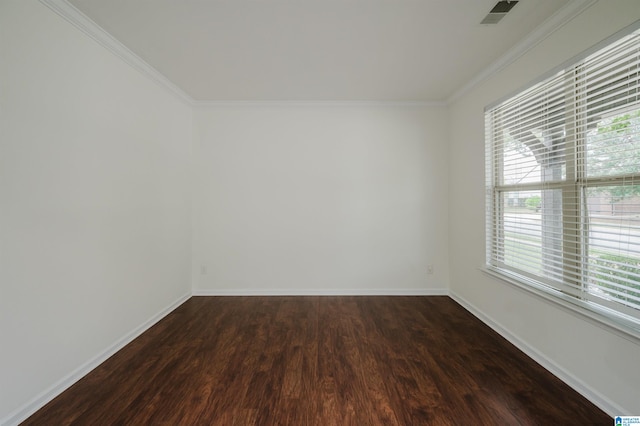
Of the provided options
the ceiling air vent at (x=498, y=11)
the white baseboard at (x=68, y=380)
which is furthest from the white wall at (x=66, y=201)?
the ceiling air vent at (x=498, y=11)

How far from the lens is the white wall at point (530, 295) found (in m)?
1.62

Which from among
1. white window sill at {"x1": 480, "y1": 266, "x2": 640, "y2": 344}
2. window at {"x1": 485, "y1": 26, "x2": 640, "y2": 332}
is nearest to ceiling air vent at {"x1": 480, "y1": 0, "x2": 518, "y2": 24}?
window at {"x1": 485, "y1": 26, "x2": 640, "y2": 332}

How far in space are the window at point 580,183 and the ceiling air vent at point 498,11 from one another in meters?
0.62

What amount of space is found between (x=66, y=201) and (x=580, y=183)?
12.3 ft

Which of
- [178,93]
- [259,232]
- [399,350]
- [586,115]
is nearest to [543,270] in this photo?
[586,115]

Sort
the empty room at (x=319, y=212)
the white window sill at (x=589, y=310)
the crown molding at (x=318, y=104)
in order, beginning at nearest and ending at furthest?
the white window sill at (x=589, y=310) → the empty room at (x=319, y=212) → the crown molding at (x=318, y=104)

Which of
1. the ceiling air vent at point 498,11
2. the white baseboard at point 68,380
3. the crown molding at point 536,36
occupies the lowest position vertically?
the white baseboard at point 68,380

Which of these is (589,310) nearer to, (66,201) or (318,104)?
(318,104)

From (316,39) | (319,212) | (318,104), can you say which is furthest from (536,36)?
(319,212)

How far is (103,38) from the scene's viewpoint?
221 centimetres

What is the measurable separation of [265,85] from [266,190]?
4.50ft

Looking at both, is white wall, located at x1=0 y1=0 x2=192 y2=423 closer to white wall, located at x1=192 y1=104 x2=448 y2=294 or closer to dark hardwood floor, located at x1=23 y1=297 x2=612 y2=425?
dark hardwood floor, located at x1=23 y1=297 x2=612 y2=425

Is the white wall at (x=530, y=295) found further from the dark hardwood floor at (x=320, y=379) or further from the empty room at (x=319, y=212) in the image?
the dark hardwood floor at (x=320, y=379)

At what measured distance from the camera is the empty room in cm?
167
